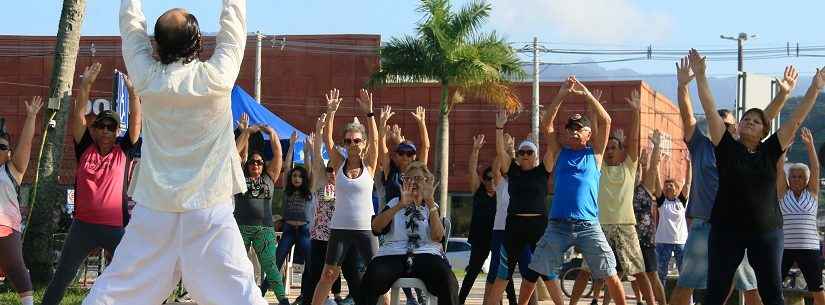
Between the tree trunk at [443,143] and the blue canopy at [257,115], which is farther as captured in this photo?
the tree trunk at [443,143]

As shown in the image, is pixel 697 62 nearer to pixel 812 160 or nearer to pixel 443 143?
pixel 812 160

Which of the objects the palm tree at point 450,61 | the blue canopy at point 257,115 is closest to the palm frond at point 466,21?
the palm tree at point 450,61

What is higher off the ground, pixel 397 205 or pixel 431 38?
pixel 431 38

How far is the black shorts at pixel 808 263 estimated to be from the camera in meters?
12.2

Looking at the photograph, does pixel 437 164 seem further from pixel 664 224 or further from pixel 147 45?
pixel 147 45

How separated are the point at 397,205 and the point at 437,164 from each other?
32.5m

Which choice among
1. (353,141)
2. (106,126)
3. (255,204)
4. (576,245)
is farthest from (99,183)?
(576,245)

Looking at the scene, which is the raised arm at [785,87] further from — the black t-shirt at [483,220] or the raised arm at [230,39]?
the black t-shirt at [483,220]

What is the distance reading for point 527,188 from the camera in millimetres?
12031

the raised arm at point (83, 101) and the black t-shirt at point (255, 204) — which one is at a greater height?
the raised arm at point (83, 101)

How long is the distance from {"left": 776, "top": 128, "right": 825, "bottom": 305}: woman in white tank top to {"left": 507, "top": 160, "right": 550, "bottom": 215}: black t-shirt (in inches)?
84.4

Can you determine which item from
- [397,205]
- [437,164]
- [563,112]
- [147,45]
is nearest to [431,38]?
[437,164]

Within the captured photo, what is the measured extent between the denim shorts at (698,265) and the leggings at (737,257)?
2.12ft

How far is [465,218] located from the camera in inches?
2026
